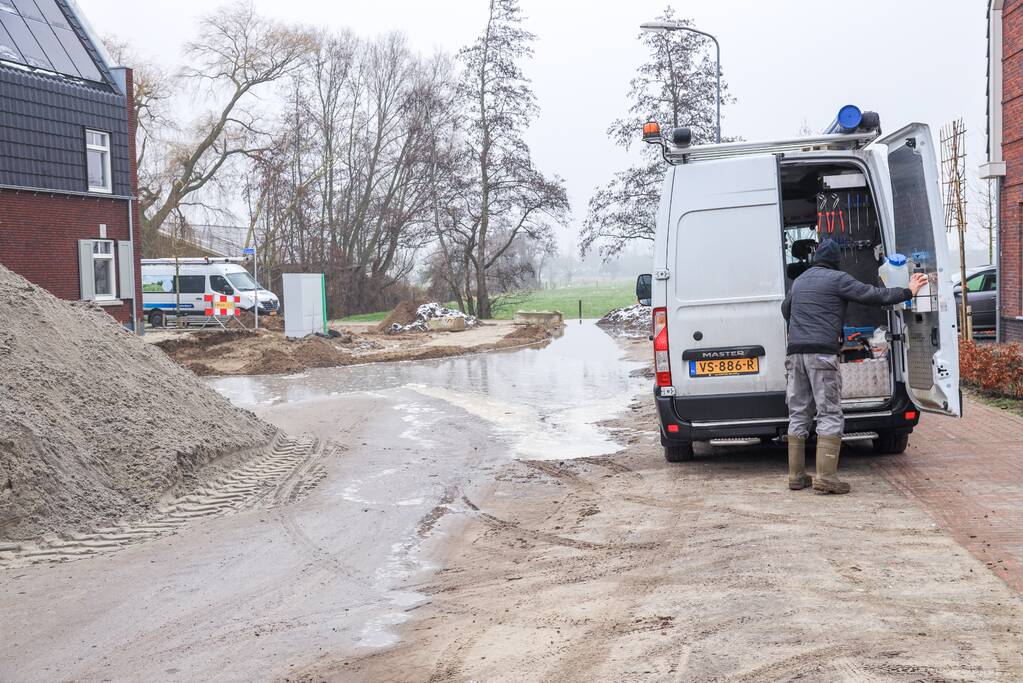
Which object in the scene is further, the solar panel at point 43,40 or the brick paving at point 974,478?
the solar panel at point 43,40

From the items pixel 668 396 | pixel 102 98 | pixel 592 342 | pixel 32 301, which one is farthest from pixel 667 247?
pixel 102 98

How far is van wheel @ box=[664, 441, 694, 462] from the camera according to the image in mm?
9464

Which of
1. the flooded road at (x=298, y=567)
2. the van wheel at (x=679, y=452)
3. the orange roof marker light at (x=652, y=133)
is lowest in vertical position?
the flooded road at (x=298, y=567)

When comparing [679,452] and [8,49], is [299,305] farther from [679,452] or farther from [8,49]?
[679,452]

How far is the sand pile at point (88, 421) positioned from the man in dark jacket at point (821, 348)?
16.1ft

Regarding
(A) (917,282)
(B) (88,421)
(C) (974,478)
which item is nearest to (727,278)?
(A) (917,282)

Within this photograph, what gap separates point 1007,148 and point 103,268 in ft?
76.9

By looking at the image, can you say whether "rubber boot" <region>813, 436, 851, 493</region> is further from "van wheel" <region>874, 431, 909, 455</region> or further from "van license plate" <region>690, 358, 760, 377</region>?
"van wheel" <region>874, 431, 909, 455</region>

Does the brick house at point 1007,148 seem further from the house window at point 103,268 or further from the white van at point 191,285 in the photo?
the white van at point 191,285

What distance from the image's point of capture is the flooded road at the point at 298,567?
16.1 feet

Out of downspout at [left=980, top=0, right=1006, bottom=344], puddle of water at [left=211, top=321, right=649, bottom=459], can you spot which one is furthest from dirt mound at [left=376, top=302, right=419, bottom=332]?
downspout at [left=980, top=0, right=1006, bottom=344]

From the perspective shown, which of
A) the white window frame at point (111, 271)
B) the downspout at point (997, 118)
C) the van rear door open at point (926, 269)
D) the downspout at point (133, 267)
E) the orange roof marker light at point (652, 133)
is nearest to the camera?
the van rear door open at point (926, 269)

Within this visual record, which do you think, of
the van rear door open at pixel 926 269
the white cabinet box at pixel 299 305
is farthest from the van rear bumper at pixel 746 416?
the white cabinet box at pixel 299 305

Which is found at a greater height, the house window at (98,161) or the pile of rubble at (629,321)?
the house window at (98,161)
